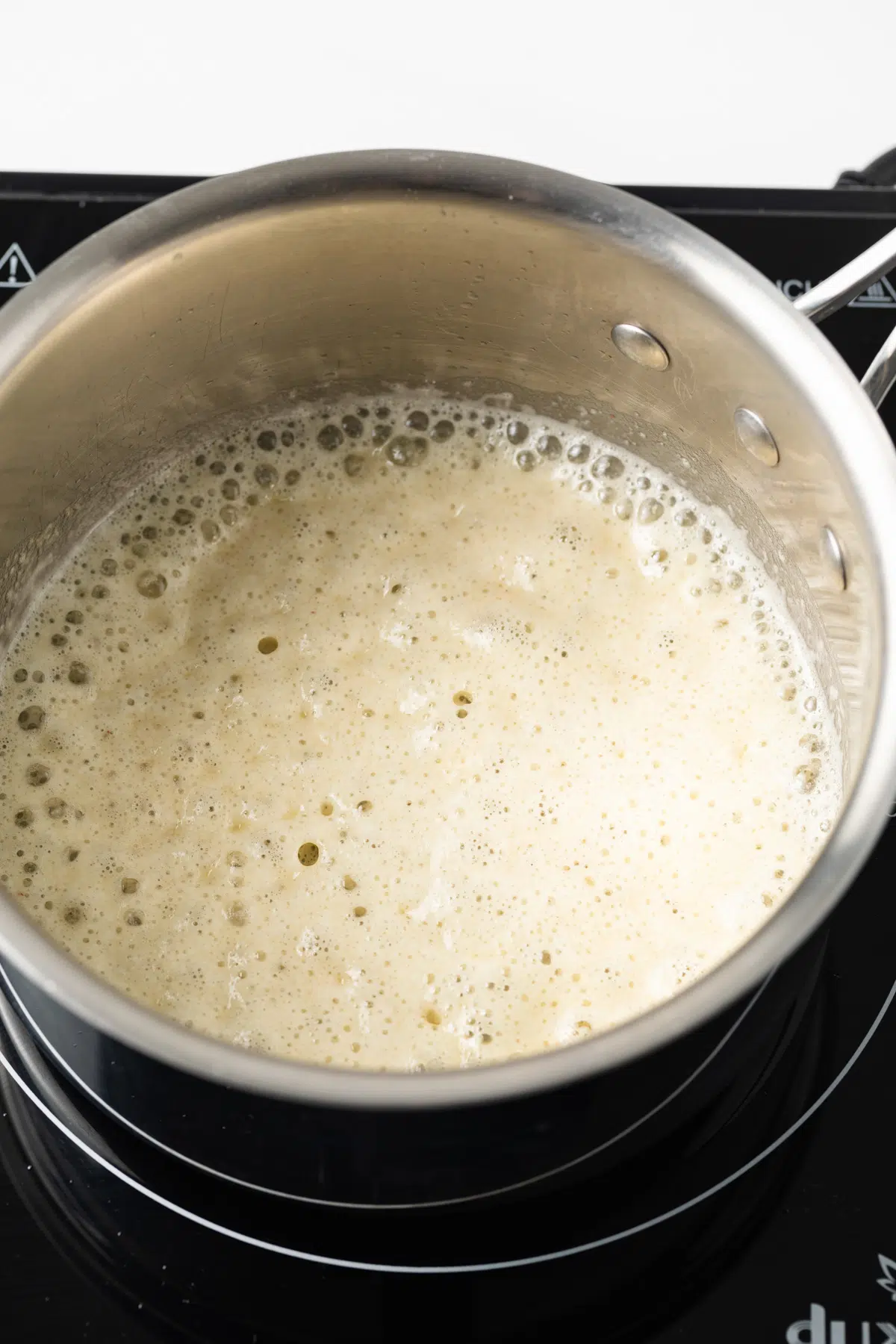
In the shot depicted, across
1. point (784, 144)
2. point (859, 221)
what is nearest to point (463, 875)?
point (859, 221)

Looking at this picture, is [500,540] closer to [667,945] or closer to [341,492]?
[341,492]

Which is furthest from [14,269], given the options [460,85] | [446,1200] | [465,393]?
[446,1200]

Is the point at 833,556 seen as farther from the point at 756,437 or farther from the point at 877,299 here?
the point at 877,299

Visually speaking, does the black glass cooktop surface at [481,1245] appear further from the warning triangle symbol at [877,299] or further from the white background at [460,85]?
the white background at [460,85]

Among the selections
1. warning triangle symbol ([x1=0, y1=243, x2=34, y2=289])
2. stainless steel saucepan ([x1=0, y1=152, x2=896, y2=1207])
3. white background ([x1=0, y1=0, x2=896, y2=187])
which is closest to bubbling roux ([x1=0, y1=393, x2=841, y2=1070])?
stainless steel saucepan ([x1=0, y1=152, x2=896, y2=1207])

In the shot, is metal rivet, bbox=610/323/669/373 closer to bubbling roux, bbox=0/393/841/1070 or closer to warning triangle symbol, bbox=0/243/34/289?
bubbling roux, bbox=0/393/841/1070

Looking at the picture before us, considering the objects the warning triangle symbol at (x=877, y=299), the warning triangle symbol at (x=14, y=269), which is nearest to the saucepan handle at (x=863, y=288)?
the warning triangle symbol at (x=877, y=299)
